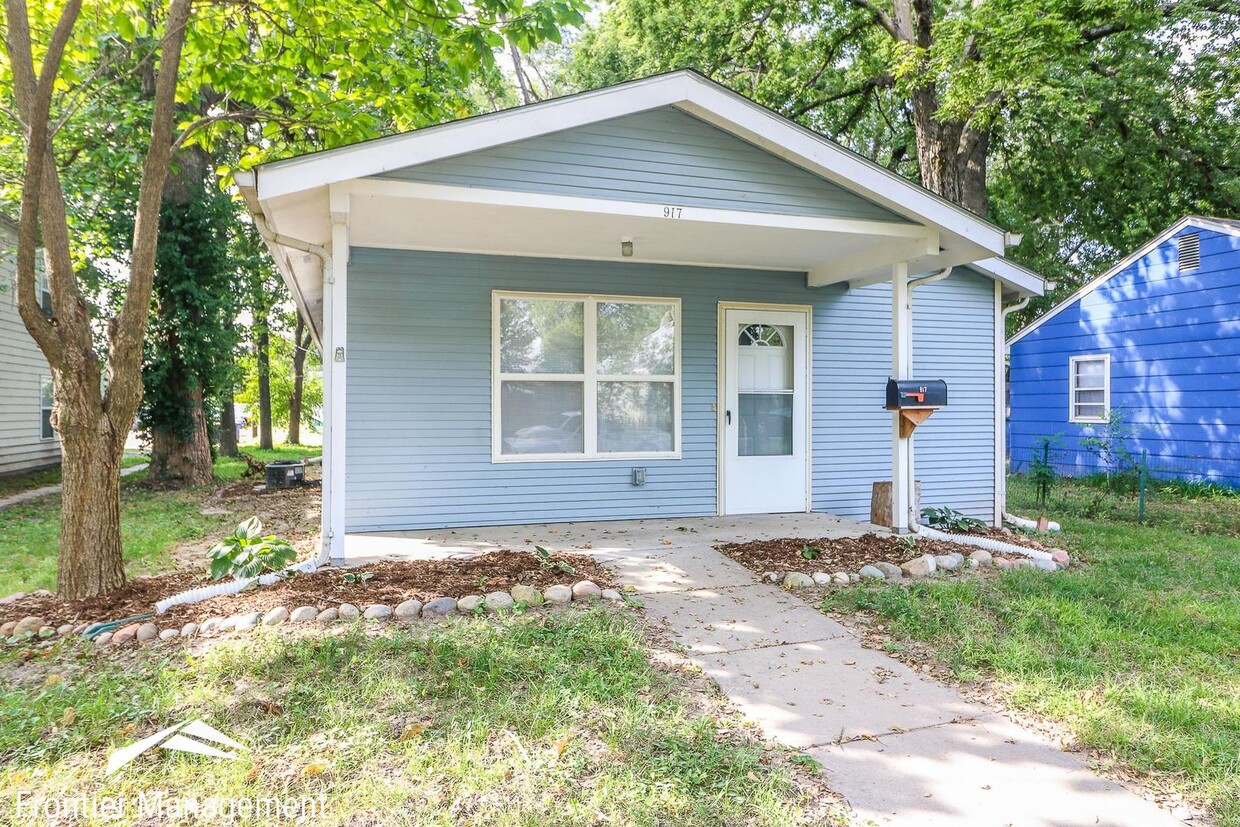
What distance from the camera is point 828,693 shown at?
2898mm

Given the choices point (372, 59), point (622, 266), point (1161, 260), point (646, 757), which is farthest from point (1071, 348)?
point (646, 757)

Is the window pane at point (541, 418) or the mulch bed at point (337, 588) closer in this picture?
the mulch bed at point (337, 588)

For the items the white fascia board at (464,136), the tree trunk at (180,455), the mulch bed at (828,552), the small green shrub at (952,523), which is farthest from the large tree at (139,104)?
the small green shrub at (952,523)

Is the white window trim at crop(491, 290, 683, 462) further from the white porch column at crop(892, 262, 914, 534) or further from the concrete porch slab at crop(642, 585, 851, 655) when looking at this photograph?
the concrete porch slab at crop(642, 585, 851, 655)

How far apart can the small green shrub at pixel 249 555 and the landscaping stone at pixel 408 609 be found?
1.05m

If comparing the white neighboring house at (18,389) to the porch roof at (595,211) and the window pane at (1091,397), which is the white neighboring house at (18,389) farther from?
the window pane at (1091,397)

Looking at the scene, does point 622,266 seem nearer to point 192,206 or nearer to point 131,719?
point 131,719

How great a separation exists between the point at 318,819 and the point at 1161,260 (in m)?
12.2

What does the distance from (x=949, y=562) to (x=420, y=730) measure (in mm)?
3856

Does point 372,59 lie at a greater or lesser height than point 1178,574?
greater

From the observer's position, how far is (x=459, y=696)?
107 inches

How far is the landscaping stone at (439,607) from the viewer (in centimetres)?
368

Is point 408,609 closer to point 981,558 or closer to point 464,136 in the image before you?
point 464,136

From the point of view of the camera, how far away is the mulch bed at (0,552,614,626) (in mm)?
3713
